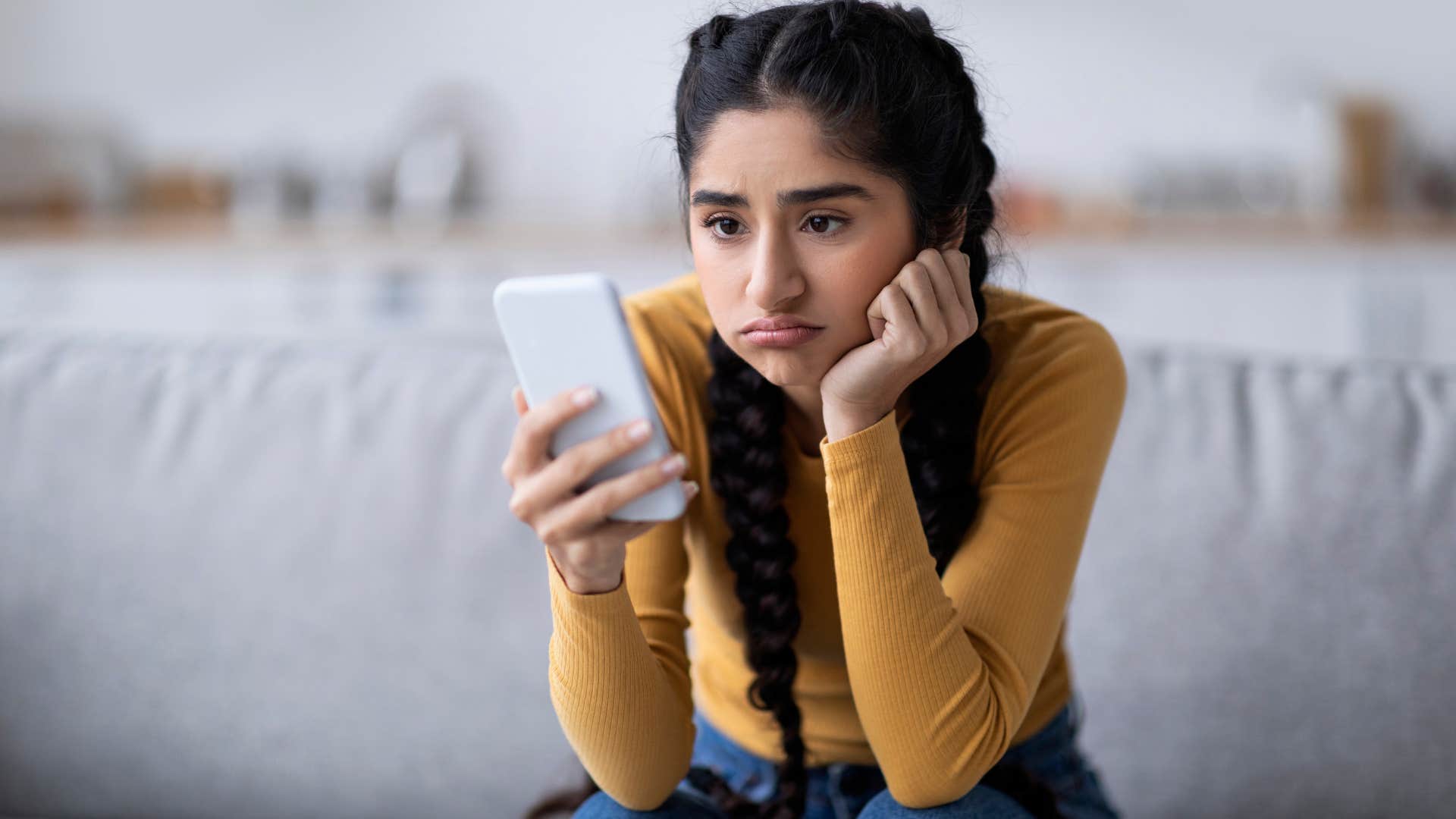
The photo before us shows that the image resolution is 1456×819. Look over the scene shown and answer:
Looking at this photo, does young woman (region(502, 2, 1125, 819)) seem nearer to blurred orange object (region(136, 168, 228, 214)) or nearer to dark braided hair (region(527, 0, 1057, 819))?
dark braided hair (region(527, 0, 1057, 819))

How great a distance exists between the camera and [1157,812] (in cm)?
126

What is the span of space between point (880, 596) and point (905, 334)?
0.19 m

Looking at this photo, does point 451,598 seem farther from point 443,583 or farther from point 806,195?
point 806,195

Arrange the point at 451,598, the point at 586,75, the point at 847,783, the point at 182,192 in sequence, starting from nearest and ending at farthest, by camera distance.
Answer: the point at 847,783, the point at 451,598, the point at 586,75, the point at 182,192

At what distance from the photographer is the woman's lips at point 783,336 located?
86cm

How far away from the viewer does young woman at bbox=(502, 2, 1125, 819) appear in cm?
84

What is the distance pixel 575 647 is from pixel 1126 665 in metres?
0.63

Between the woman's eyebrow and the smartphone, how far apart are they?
107 millimetres

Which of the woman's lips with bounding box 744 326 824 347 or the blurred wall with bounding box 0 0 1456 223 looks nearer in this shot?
the woman's lips with bounding box 744 326 824 347

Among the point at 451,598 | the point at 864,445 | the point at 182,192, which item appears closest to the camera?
the point at 864,445

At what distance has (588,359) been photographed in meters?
0.78

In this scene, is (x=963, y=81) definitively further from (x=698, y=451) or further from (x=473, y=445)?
(x=473, y=445)

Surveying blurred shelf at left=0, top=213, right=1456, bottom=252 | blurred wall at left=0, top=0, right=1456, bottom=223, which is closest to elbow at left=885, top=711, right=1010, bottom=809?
blurred shelf at left=0, top=213, right=1456, bottom=252

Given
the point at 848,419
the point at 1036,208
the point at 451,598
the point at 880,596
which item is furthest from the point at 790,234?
the point at 1036,208
